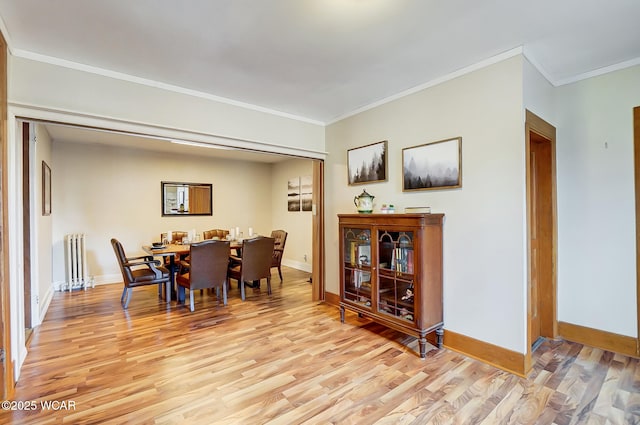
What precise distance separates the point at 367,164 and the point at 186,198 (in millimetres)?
4347

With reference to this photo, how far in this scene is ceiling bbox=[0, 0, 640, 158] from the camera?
1836 mm

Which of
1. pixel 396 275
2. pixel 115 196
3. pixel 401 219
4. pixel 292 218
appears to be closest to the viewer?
pixel 401 219

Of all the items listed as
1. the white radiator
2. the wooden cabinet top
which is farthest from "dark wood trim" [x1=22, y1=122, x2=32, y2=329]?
the wooden cabinet top

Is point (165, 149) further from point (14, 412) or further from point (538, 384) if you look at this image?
point (538, 384)

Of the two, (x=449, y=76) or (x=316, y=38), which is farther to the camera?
(x=449, y=76)

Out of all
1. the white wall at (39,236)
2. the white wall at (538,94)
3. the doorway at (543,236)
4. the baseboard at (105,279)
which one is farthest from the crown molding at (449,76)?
the baseboard at (105,279)

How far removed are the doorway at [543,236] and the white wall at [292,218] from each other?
398 centimetres

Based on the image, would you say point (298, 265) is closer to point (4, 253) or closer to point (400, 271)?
point (400, 271)

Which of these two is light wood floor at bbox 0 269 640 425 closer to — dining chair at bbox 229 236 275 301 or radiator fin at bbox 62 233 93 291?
dining chair at bbox 229 236 275 301

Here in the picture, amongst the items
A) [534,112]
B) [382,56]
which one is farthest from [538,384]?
[382,56]

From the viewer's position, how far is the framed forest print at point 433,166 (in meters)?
2.70

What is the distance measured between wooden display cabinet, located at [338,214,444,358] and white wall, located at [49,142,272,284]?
4.39 meters

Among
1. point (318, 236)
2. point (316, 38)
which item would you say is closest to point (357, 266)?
point (318, 236)

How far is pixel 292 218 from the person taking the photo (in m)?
6.86
